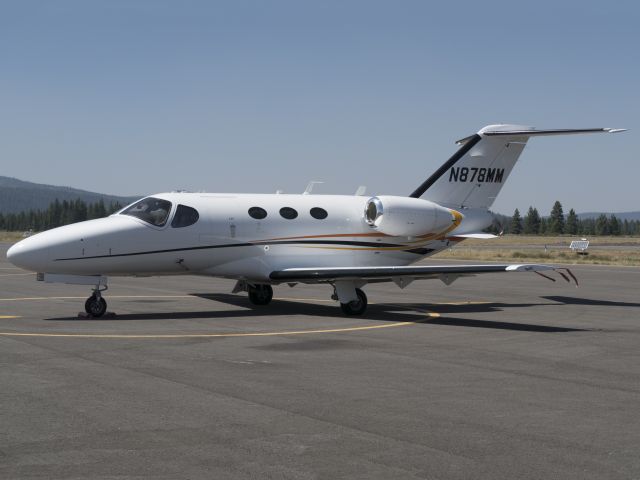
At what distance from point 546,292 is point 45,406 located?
2178cm

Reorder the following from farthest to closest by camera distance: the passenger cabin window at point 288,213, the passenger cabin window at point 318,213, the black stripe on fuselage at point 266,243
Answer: the passenger cabin window at point 318,213 < the passenger cabin window at point 288,213 < the black stripe on fuselage at point 266,243

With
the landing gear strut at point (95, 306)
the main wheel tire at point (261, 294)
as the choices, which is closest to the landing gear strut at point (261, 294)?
the main wheel tire at point (261, 294)

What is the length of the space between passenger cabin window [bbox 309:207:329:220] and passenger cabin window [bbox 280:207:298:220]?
1.66 feet

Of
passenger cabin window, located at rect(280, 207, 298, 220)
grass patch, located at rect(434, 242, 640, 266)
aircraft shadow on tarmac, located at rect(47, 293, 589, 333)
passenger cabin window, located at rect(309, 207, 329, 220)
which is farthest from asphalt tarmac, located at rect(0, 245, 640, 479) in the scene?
grass patch, located at rect(434, 242, 640, 266)

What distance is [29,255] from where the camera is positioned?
56.1ft

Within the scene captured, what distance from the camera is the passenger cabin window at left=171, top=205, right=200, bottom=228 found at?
62.4 ft

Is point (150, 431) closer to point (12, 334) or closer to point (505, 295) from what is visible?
point (12, 334)

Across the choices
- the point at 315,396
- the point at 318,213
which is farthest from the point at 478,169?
the point at 315,396

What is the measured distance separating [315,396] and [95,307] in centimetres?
973

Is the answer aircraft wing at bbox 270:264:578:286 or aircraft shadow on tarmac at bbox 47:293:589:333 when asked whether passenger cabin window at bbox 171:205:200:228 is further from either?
aircraft wing at bbox 270:264:578:286

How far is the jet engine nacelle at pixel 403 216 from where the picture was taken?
69.3 feet

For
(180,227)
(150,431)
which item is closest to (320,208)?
(180,227)

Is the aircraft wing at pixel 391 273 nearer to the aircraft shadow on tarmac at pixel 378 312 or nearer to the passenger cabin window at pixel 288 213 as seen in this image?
the aircraft shadow on tarmac at pixel 378 312

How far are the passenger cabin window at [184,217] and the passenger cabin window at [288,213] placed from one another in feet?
7.70
